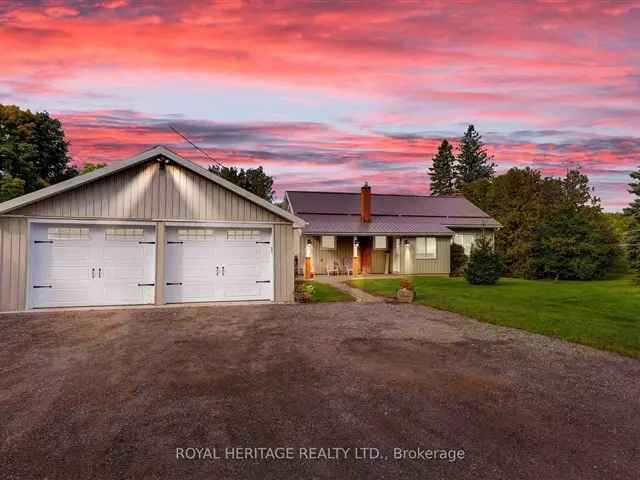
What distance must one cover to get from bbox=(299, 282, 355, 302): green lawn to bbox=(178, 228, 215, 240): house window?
14.8 feet

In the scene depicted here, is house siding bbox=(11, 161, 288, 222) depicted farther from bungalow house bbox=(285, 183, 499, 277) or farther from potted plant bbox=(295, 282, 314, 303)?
bungalow house bbox=(285, 183, 499, 277)

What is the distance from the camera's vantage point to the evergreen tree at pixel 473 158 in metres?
71.9

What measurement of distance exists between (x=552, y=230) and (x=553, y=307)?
1500 cm

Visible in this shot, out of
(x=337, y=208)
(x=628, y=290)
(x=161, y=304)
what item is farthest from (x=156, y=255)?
(x=628, y=290)

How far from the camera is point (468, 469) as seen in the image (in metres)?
3.61

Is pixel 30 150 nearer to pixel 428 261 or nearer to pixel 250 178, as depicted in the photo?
pixel 250 178

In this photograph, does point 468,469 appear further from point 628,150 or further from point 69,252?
point 628,150

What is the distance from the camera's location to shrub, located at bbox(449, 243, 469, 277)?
85.9 ft

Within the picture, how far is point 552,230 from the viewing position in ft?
84.2

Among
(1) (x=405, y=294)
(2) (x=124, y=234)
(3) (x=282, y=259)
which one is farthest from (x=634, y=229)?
(2) (x=124, y=234)

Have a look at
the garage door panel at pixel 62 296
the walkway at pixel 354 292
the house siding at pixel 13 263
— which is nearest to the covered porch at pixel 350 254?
the walkway at pixel 354 292

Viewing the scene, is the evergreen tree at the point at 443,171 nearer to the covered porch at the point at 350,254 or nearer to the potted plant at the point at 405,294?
the covered porch at the point at 350,254

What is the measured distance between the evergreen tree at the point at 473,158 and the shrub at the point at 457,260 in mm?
49046

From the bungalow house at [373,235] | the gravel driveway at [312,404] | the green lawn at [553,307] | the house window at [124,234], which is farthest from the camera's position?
the bungalow house at [373,235]
